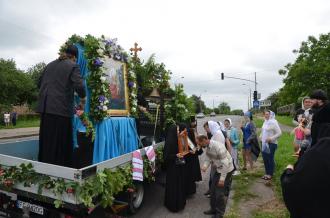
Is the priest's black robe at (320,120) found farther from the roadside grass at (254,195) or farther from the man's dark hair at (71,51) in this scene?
the man's dark hair at (71,51)

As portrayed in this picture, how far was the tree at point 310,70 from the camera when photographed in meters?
26.8

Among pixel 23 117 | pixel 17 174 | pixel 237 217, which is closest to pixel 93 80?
pixel 17 174

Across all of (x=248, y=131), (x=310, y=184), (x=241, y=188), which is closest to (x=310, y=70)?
(x=248, y=131)

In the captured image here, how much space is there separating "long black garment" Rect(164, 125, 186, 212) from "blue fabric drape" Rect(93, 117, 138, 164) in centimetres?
79

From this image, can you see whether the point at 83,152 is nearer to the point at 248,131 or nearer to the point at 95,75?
the point at 95,75

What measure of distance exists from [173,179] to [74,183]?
2708mm

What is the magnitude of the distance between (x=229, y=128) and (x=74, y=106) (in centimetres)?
496

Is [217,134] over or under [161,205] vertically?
over

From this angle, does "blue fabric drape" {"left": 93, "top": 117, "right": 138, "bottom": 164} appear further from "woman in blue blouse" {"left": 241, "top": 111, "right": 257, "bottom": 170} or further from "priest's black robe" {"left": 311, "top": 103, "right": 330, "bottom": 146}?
"woman in blue blouse" {"left": 241, "top": 111, "right": 257, "bottom": 170}

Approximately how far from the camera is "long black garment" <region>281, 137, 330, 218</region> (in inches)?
75.9

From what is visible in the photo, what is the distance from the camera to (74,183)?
12.7ft

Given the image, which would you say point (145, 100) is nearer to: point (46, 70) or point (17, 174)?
point (46, 70)

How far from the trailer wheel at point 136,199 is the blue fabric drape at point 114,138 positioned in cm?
78

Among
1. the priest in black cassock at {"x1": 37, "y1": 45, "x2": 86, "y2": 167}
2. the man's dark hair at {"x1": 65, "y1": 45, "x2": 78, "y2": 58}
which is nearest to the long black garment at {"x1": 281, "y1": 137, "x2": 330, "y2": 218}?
the priest in black cassock at {"x1": 37, "y1": 45, "x2": 86, "y2": 167}
